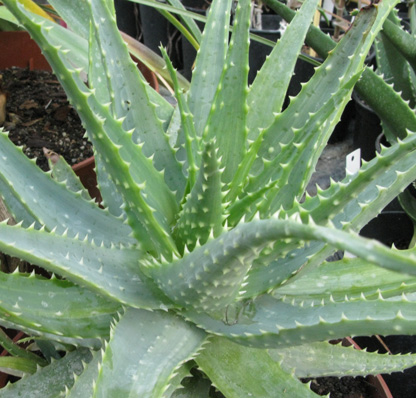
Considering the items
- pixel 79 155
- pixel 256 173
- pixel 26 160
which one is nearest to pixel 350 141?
pixel 79 155

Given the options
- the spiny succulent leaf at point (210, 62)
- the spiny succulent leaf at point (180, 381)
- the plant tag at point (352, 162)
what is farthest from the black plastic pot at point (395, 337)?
the spiny succulent leaf at point (210, 62)

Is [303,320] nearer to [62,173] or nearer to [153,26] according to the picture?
[62,173]

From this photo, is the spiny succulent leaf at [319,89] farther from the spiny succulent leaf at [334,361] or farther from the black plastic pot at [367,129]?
the black plastic pot at [367,129]

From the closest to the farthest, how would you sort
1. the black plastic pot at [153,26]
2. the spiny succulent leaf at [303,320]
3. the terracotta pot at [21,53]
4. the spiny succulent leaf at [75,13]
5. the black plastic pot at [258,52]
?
the spiny succulent leaf at [303,320] < the spiny succulent leaf at [75,13] < the terracotta pot at [21,53] < the black plastic pot at [258,52] < the black plastic pot at [153,26]

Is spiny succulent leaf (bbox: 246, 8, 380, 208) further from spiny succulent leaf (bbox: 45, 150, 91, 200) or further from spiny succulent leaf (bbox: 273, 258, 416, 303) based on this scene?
spiny succulent leaf (bbox: 45, 150, 91, 200)

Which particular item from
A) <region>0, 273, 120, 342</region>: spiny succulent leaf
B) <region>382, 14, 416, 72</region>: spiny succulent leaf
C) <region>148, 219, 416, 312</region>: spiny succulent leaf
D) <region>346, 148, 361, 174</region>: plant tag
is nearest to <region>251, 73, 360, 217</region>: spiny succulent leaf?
<region>148, 219, 416, 312</region>: spiny succulent leaf

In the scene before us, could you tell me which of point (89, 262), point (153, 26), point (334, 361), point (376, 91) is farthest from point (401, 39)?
point (153, 26)

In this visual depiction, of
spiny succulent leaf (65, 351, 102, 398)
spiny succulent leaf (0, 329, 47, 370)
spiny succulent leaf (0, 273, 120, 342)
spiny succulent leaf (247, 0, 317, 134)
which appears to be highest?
spiny succulent leaf (247, 0, 317, 134)

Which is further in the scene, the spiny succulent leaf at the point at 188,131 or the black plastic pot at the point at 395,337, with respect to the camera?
the black plastic pot at the point at 395,337
